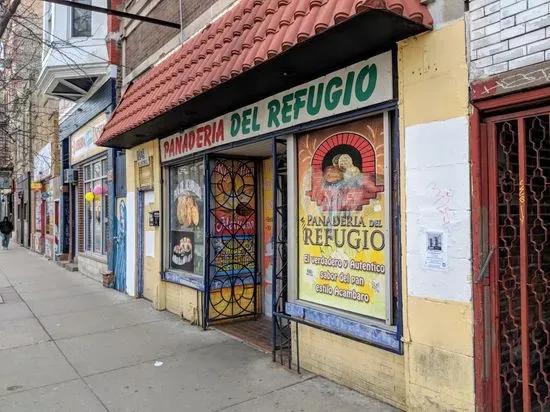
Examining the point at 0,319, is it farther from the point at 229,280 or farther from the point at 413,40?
the point at 413,40

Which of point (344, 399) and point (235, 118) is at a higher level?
Result: point (235, 118)

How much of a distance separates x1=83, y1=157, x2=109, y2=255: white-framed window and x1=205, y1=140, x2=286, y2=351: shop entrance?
19.6ft

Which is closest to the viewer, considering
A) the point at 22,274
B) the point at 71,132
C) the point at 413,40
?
the point at 413,40

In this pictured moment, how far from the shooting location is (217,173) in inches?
276

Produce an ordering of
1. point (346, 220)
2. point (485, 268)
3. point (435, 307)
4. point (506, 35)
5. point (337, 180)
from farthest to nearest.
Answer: point (337, 180)
point (346, 220)
point (435, 307)
point (485, 268)
point (506, 35)

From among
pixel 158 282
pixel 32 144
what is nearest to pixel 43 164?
pixel 32 144

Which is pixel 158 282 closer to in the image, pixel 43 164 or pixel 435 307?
pixel 435 307

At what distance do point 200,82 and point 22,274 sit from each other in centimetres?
1097

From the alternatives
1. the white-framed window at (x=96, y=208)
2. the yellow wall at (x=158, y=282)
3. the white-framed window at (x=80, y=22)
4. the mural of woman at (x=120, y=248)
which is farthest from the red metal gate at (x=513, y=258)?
the white-framed window at (x=80, y=22)

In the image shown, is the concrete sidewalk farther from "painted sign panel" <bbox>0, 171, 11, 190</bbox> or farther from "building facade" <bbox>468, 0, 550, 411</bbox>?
"painted sign panel" <bbox>0, 171, 11, 190</bbox>

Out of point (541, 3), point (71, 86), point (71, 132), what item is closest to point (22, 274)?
point (71, 132)

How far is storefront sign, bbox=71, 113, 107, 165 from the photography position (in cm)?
1173

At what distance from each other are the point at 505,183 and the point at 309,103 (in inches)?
81.6

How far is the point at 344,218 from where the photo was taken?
4.64 m
